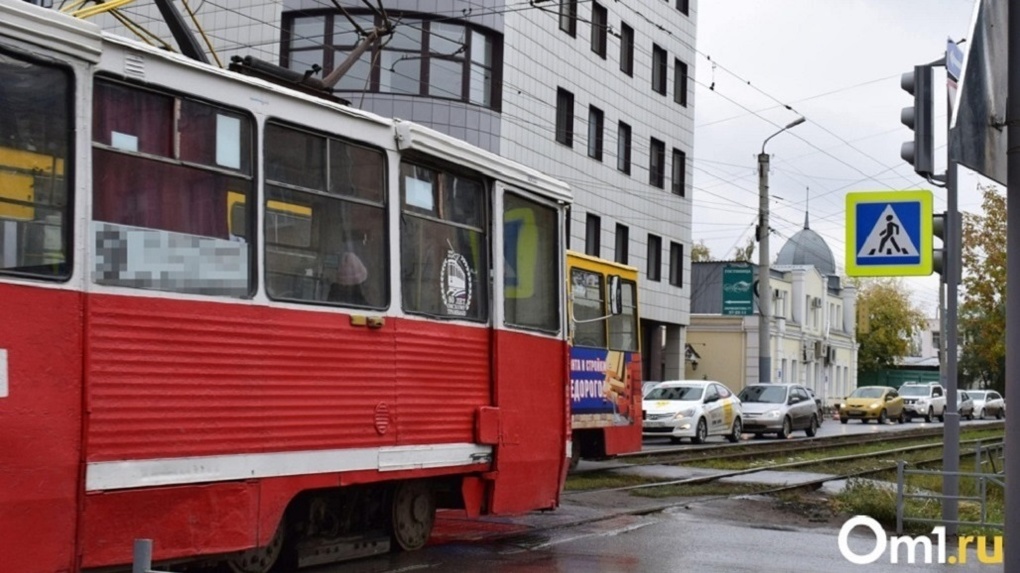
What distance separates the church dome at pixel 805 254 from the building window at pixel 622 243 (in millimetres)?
43992

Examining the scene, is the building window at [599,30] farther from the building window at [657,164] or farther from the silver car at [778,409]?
the silver car at [778,409]

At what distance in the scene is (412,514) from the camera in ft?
35.4

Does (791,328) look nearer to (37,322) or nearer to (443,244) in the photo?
(443,244)

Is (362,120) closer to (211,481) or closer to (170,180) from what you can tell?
(170,180)

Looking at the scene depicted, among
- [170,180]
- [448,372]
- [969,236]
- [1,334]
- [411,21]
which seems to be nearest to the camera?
[1,334]

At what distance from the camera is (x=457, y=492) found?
36.2ft

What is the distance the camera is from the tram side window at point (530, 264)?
1134cm

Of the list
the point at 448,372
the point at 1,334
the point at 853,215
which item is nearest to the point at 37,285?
the point at 1,334

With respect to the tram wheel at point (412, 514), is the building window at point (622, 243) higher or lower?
higher

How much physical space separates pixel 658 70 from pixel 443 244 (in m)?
35.5

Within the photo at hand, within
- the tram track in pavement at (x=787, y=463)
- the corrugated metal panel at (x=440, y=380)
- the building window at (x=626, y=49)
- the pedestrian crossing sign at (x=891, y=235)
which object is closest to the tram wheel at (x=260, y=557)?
the corrugated metal panel at (x=440, y=380)

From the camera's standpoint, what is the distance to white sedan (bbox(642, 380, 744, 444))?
2995cm

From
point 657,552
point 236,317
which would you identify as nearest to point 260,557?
point 236,317

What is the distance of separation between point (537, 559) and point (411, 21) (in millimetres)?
22530
